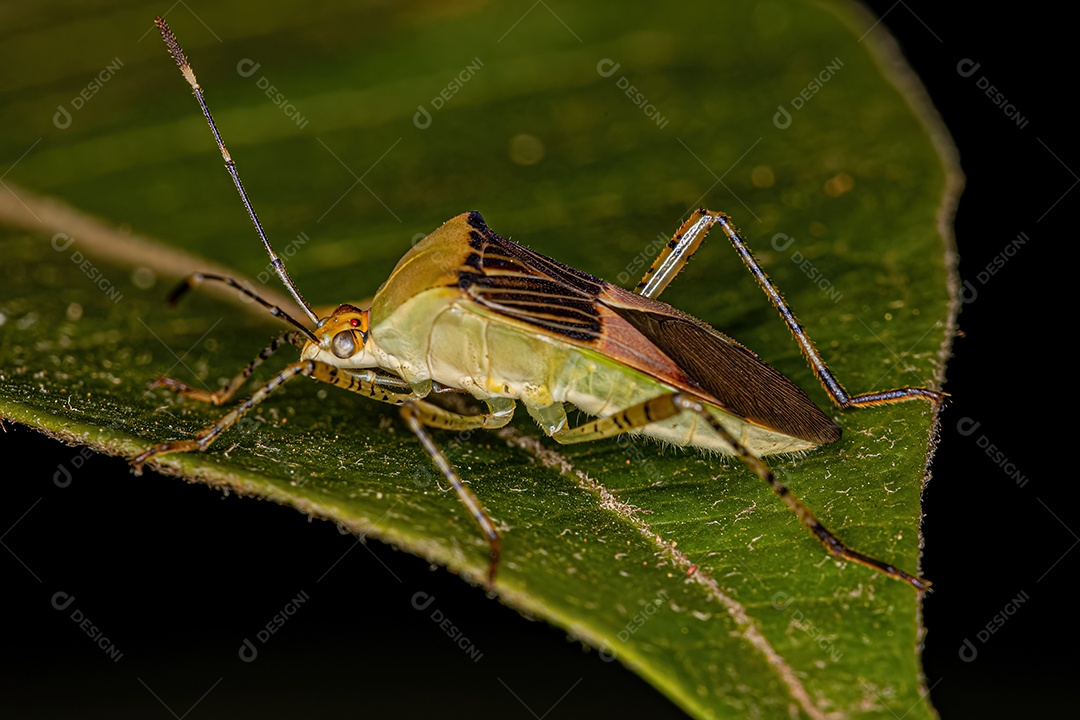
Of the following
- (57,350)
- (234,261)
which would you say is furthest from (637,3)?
(57,350)

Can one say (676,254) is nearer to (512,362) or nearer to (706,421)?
(512,362)

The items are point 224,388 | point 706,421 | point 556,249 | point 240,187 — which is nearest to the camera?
point 706,421

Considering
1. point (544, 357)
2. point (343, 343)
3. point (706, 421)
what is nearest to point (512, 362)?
point (544, 357)

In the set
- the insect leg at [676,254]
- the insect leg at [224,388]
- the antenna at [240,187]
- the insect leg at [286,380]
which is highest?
the antenna at [240,187]

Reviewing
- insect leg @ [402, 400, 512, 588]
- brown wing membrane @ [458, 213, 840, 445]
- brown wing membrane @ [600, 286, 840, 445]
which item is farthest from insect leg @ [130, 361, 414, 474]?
brown wing membrane @ [600, 286, 840, 445]

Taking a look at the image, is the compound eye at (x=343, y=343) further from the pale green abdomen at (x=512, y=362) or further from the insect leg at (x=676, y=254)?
the insect leg at (x=676, y=254)

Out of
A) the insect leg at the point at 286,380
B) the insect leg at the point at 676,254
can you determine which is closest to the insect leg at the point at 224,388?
the insect leg at the point at 286,380

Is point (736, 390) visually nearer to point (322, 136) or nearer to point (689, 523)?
point (689, 523)
